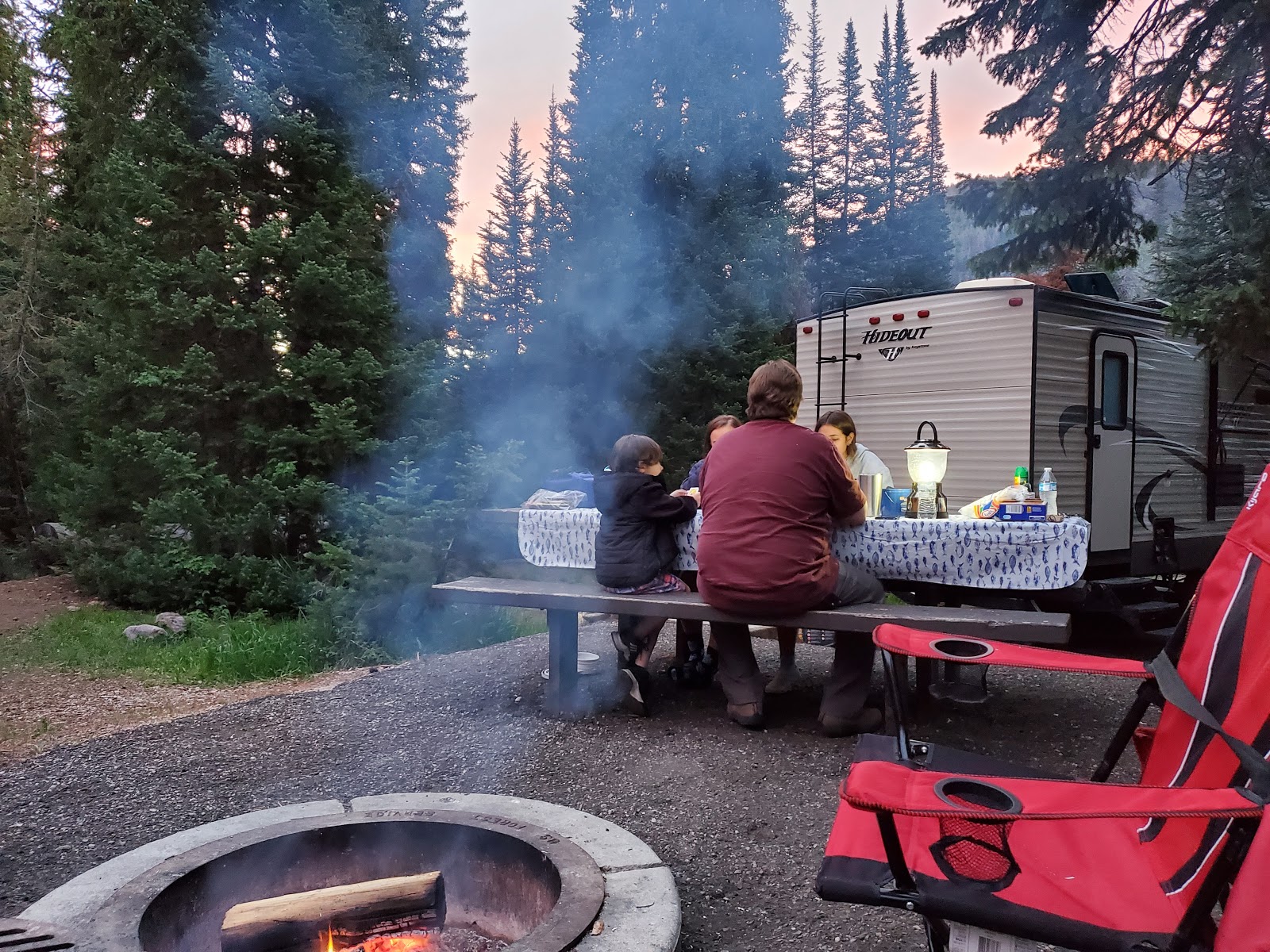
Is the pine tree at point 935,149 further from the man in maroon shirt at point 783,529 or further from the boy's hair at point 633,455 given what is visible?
the man in maroon shirt at point 783,529

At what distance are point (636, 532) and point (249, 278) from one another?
514 cm

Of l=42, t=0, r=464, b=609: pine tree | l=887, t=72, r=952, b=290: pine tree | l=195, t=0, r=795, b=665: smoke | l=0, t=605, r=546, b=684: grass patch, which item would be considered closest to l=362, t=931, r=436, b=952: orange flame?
l=0, t=605, r=546, b=684: grass patch

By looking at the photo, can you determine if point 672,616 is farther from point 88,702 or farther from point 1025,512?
point 88,702

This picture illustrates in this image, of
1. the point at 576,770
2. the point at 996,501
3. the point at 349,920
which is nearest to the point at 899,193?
the point at 996,501

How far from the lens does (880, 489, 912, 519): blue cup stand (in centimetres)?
427

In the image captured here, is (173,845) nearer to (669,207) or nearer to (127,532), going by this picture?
(127,532)

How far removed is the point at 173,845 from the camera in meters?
2.12

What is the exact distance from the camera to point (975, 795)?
1471mm

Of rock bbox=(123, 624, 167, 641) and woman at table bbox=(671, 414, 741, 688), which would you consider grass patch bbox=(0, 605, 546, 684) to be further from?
woman at table bbox=(671, 414, 741, 688)

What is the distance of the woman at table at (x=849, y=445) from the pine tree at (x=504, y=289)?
4780mm

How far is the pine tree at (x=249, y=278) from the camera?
7320 mm

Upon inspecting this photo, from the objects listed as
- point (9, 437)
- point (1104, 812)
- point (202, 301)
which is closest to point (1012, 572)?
point (1104, 812)

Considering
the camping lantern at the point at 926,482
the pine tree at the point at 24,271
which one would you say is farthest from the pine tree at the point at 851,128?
the camping lantern at the point at 926,482

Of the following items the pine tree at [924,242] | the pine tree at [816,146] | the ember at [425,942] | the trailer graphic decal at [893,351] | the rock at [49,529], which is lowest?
the ember at [425,942]
